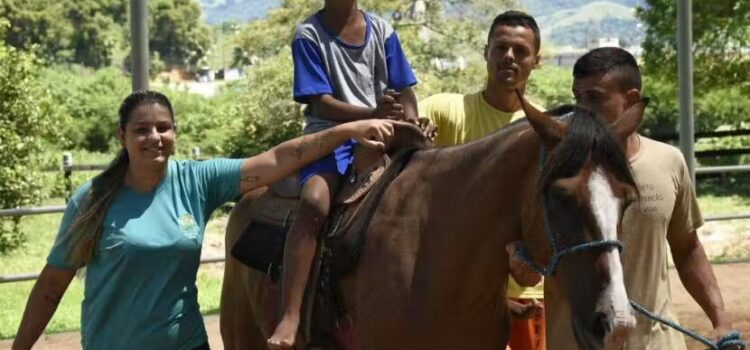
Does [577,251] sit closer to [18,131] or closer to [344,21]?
[344,21]

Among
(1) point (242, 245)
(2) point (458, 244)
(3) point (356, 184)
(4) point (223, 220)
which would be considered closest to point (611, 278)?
(2) point (458, 244)

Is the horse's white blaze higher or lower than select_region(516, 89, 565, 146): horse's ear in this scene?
lower

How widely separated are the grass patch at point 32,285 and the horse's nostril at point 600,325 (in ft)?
17.7

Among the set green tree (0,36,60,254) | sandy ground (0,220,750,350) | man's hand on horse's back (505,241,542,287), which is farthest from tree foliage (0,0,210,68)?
man's hand on horse's back (505,241,542,287)

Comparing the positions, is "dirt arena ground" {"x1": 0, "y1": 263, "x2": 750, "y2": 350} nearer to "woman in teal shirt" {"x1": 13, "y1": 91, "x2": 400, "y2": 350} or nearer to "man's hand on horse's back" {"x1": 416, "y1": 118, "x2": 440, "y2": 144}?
"man's hand on horse's back" {"x1": 416, "y1": 118, "x2": 440, "y2": 144}

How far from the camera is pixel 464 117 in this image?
4871 mm

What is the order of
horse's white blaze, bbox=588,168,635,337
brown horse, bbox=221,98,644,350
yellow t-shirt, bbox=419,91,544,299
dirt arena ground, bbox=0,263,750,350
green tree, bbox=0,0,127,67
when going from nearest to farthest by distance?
horse's white blaze, bbox=588,168,635,337 → brown horse, bbox=221,98,644,350 → yellow t-shirt, bbox=419,91,544,299 → dirt arena ground, bbox=0,263,750,350 → green tree, bbox=0,0,127,67

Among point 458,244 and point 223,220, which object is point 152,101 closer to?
point 458,244

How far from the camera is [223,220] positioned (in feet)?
65.7

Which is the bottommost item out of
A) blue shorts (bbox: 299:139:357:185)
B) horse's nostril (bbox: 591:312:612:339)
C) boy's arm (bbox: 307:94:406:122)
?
horse's nostril (bbox: 591:312:612:339)

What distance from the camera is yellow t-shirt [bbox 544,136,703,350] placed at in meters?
3.93

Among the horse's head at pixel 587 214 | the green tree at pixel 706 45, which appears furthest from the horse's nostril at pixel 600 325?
the green tree at pixel 706 45

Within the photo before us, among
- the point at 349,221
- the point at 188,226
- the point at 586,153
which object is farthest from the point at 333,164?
the point at 586,153

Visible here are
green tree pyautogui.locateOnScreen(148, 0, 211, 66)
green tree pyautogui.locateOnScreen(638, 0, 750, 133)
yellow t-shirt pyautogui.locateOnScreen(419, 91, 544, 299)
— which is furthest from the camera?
green tree pyautogui.locateOnScreen(148, 0, 211, 66)
